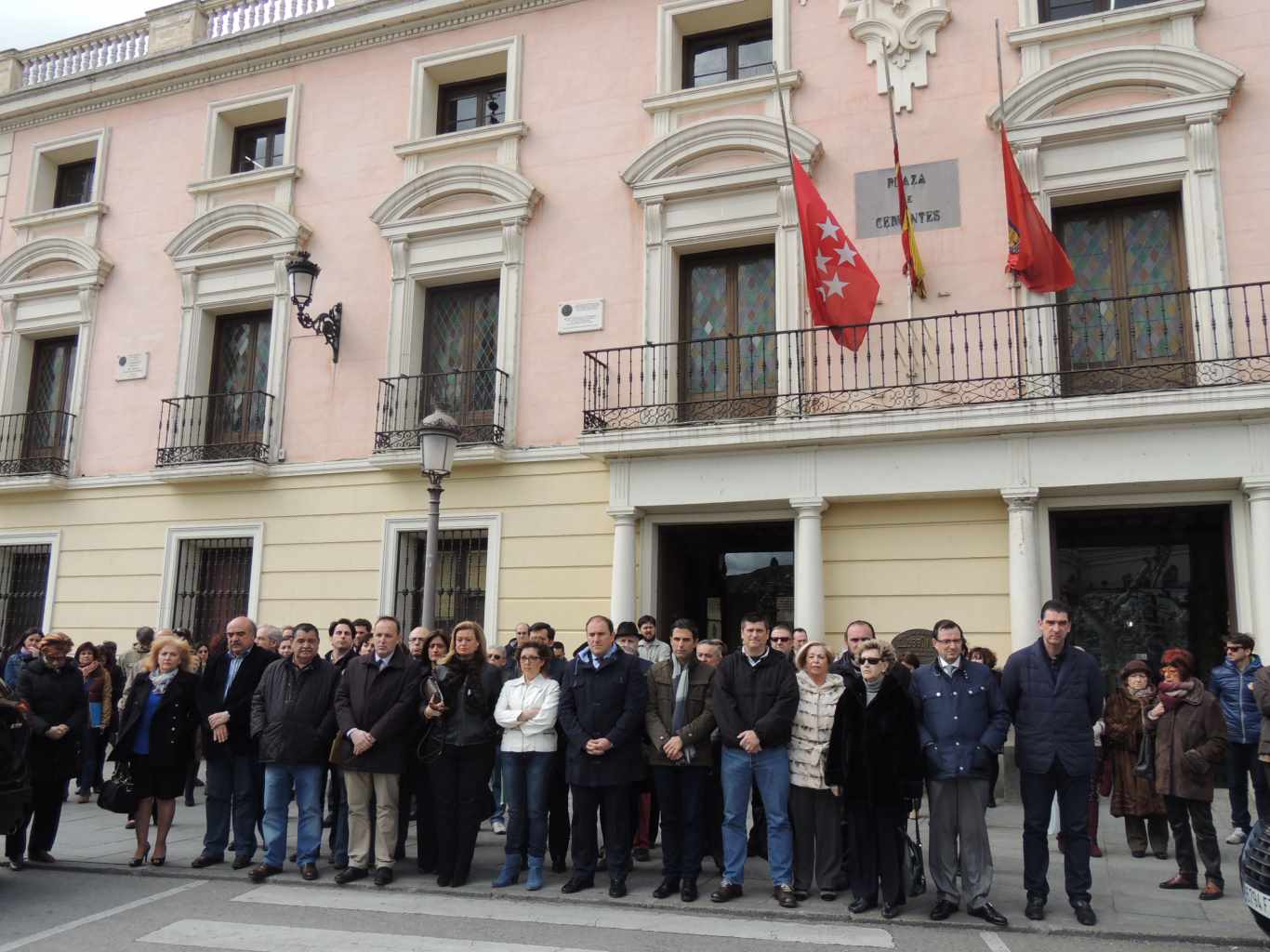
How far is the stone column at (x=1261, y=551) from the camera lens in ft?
30.9

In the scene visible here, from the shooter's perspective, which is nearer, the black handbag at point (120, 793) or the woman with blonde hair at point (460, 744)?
the woman with blonde hair at point (460, 744)

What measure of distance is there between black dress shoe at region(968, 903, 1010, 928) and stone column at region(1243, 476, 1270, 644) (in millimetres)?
5064

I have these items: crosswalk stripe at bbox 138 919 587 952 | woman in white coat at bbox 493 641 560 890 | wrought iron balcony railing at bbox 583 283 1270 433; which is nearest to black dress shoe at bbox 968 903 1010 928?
crosswalk stripe at bbox 138 919 587 952

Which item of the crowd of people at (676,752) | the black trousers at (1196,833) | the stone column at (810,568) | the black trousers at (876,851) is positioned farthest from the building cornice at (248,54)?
the black trousers at (1196,833)

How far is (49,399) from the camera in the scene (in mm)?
15609

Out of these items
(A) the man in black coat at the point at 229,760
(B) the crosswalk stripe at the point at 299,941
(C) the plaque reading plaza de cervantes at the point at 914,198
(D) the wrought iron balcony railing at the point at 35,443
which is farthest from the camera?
(D) the wrought iron balcony railing at the point at 35,443

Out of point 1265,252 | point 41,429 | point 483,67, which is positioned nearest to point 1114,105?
point 1265,252

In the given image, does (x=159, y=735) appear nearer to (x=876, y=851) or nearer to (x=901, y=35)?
(x=876, y=851)

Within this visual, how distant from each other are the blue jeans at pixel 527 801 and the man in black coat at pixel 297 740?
137 cm

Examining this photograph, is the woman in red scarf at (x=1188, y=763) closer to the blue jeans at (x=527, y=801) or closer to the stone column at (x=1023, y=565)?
the stone column at (x=1023, y=565)

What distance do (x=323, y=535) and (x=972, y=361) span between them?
8.32 m

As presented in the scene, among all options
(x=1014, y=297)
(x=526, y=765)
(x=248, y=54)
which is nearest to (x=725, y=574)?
(x=1014, y=297)

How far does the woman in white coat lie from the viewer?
6875 millimetres

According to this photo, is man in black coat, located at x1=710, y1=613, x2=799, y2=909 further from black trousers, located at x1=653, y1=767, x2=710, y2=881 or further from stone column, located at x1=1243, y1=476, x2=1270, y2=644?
stone column, located at x1=1243, y1=476, x2=1270, y2=644
